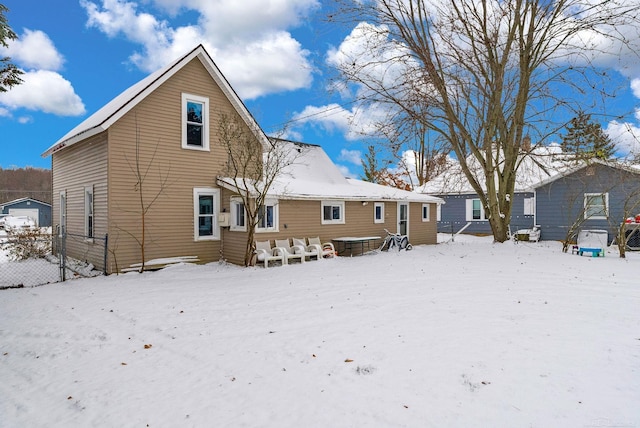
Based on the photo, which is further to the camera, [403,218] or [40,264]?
[403,218]

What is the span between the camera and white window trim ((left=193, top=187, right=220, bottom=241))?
1221 centimetres

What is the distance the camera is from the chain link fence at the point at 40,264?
981 centimetres

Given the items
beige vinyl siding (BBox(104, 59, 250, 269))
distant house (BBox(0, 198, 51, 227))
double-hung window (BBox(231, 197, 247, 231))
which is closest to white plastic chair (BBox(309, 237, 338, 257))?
double-hung window (BBox(231, 197, 247, 231))

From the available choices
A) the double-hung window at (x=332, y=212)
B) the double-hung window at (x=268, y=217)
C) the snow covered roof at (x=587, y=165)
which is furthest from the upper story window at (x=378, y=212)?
the snow covered roof at (x=587, y=165)

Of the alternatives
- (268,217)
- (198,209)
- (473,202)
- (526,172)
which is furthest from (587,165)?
(198,209)

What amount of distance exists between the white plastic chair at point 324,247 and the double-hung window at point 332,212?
86 centimetres

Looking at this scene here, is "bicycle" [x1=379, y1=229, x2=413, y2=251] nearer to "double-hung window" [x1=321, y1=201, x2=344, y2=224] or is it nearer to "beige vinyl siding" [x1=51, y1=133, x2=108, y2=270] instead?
"double-hung window" [x1=321, y1=201, x2=344, y2=224]

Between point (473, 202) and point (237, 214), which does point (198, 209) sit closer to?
point (237, 214)

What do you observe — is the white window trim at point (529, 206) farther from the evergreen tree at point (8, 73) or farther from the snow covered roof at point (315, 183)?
the evergreen tree at point (8, 73)

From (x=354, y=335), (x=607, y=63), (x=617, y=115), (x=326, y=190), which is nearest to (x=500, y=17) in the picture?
(x=607, y=63)

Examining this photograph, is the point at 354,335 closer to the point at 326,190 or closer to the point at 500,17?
the point at 326,190

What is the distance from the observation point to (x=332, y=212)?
15109 millimetres

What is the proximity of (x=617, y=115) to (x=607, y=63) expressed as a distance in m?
2.15

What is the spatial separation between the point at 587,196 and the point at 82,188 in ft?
70.2
